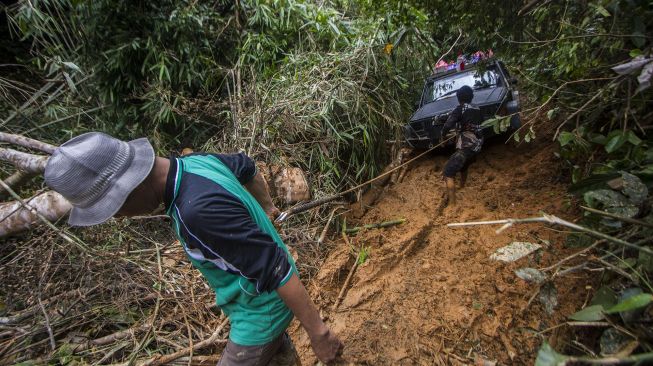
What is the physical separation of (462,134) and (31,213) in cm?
454

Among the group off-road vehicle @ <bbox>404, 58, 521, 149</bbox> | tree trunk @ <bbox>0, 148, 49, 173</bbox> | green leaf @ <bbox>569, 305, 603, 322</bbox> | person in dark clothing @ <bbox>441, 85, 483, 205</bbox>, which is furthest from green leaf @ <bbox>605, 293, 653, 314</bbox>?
off-road vehicle @ <bbox>404, 58, 521, 149</bbox>

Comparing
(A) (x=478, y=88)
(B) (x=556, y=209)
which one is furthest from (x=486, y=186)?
(A) (x=478, y=88)

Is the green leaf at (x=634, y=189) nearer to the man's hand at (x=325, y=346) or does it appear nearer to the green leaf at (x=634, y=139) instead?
the green leaf at (x=634, y=139)

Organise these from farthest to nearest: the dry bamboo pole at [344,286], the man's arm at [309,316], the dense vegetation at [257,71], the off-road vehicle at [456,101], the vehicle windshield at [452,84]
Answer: the vehicle windshield at [452,84]
the off-road vehicle at [456,101]
the dense vegetation at [257,71]
the dry bamboo pole at [344,286]
the man's arm at [309,316]

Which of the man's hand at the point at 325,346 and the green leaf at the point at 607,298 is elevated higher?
the green leaf at the point at 607,298

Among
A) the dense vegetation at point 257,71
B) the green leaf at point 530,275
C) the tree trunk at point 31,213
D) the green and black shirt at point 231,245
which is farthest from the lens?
the dense vegetation at point 257,71

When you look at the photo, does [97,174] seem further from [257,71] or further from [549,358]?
[257,71]

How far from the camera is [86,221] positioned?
1264 millimetres

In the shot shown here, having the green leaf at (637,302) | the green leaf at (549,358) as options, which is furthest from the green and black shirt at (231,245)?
the green leaf at (637,302)

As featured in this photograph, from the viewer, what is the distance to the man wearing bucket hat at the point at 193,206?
1.18m

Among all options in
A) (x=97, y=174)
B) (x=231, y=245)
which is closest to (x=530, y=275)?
(x=231, y=245)

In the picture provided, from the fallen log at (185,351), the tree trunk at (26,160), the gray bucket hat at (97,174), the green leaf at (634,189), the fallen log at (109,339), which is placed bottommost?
the fallen log at (185,351)

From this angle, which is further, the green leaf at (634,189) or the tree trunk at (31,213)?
the tree trunk at (31,213)

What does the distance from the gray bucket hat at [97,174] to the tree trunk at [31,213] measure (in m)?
2.23
